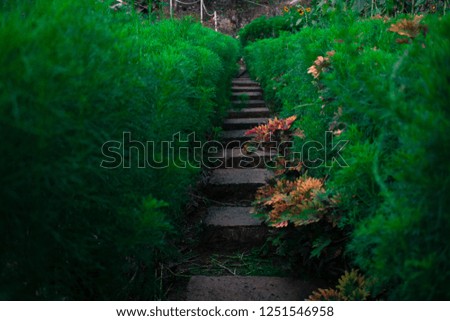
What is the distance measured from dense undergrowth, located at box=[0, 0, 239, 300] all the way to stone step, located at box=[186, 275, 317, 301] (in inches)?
36.0

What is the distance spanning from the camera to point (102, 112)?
159cm

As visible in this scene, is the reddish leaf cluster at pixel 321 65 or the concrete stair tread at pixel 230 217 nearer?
the reddish leaf cluster at pixel 321 65

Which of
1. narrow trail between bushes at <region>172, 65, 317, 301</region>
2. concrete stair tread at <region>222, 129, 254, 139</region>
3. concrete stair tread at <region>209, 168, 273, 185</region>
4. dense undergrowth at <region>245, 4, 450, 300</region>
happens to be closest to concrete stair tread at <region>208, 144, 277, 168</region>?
narrow trail between bushes at <region>172, 65, 317, 301</region>

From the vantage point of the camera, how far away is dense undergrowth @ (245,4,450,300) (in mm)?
1310

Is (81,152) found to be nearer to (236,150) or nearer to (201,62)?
(201,62)

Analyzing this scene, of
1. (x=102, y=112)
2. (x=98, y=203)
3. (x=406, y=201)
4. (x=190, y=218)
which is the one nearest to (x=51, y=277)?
(x=98, y=203)

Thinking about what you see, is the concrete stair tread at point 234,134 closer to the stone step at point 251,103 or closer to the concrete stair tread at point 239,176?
the concrete stair tread at point 239,176

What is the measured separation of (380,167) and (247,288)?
1485 millimetres

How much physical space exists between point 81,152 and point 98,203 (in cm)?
32

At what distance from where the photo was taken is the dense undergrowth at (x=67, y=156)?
1.21 m

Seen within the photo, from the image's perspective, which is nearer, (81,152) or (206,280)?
(81,152)

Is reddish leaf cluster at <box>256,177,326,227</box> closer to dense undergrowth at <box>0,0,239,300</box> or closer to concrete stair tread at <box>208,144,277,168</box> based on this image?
dense undergrowth at <box>0,0,239,300</box>

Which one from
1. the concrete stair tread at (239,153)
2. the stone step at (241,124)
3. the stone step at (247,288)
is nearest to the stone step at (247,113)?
the stone step at (241,124)

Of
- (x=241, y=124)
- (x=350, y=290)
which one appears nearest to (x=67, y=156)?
(x=350, y=290)
